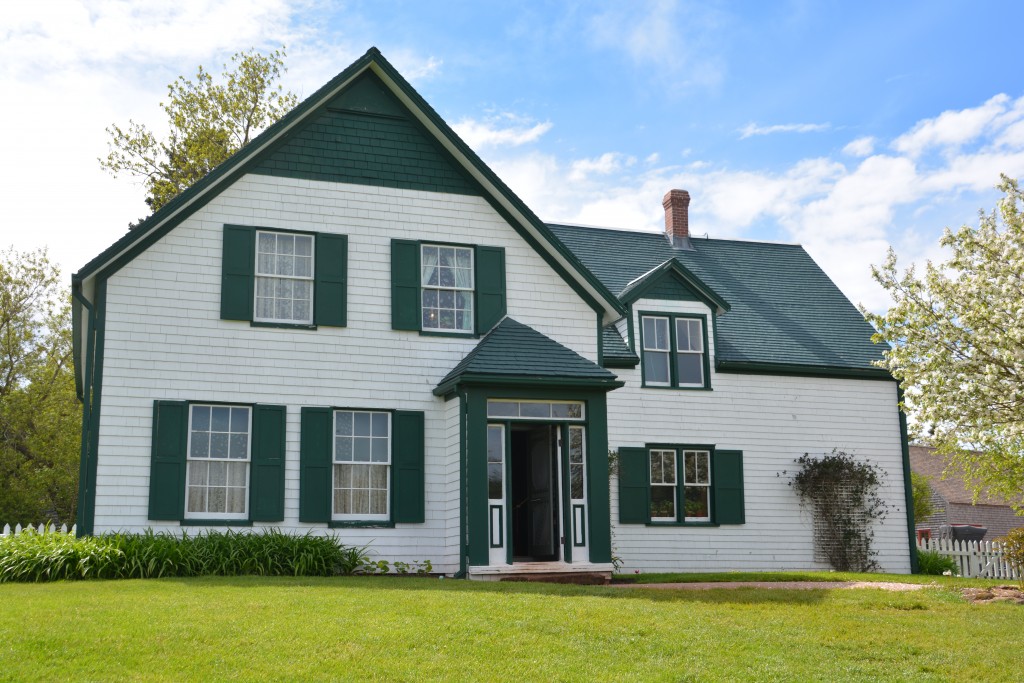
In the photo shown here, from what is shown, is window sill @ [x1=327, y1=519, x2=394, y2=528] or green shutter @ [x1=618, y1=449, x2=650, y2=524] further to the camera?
green shutter @ [x1=618, y1=449, x2=650, y2=524]

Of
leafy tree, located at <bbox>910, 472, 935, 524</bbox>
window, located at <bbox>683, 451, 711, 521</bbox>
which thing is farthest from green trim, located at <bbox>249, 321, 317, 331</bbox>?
leafy tree, located at <bbox>910, 472, 935, 524</bbox>

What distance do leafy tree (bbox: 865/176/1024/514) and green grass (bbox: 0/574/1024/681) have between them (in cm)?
512

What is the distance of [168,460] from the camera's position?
54.5ft

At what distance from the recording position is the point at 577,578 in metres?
16.9

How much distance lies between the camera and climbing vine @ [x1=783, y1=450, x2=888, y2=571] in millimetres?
22203

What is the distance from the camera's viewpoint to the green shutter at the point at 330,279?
17922mm

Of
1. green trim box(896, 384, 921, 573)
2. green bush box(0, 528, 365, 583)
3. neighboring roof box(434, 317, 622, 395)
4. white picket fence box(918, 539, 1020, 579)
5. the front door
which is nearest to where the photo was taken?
green bush box(0, 528, 365, 583)

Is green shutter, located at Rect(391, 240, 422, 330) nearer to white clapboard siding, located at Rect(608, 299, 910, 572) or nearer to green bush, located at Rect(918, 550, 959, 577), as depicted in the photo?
white clapboard siding, located at Rect(608, 299, 910, 572)

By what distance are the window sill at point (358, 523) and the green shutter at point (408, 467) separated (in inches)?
6.1

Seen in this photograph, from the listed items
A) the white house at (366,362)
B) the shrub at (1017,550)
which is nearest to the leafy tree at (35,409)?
the white house at (366,362)

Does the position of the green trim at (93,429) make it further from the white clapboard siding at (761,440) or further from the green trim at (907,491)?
the green trim at (907,491)

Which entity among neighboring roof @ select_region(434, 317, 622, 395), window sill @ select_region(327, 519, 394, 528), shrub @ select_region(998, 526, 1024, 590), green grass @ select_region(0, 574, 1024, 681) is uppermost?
neighboring roof @ select_region(434, 317, 622, 395)

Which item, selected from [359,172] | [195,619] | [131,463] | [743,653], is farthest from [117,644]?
[359,172]

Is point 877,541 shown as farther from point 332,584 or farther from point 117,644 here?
point 117,644
